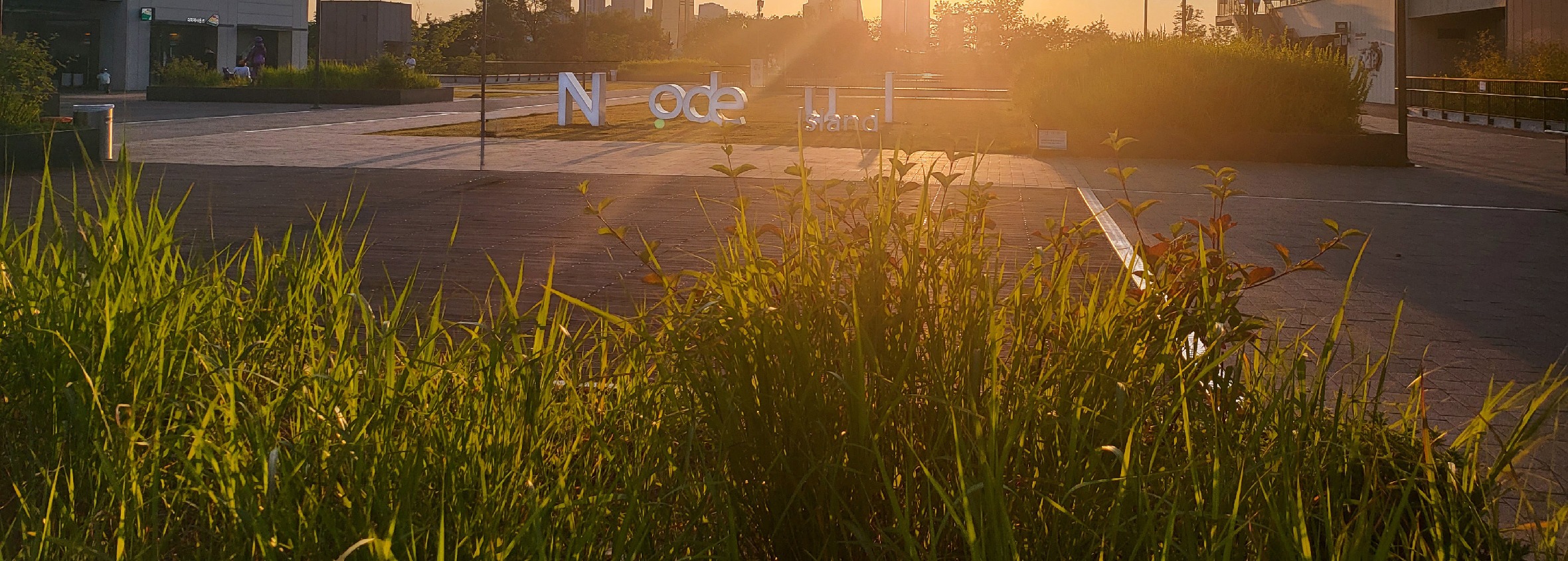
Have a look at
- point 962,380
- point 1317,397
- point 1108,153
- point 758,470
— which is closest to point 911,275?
point 962,380

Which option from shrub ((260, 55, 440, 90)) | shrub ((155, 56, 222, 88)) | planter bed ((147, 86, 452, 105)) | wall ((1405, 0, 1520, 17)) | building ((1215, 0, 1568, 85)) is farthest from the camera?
wall ((1405, 0, 1520, 17))

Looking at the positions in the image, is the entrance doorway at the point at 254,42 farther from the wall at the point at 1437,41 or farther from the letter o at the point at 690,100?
the wall at the point at 1437,41

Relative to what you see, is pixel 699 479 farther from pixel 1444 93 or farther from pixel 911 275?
pixel 1444 93

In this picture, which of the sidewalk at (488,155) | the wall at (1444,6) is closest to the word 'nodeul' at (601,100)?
the sidewalk at (488,155)

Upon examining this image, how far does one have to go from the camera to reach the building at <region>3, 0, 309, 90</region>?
51750mm

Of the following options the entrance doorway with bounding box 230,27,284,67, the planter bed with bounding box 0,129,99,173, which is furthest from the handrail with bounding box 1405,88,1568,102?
the entrance doorway with bounding box 230,27,284,67

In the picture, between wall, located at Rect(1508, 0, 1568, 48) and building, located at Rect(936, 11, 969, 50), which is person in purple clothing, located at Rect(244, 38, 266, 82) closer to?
wall, located at Rect(1508, 0, 1568, 48)

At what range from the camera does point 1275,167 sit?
63.9 ft

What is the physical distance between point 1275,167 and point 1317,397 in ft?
57.1

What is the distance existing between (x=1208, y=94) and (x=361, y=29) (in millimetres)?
63462

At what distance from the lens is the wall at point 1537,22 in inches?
1495

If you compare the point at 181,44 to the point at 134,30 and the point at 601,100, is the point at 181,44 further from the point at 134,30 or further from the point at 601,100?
the point at 601,100

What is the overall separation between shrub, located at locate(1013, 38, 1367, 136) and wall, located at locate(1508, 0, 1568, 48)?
1920 cm

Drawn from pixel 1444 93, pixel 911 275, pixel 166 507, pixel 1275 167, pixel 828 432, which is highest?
pixel 1444 93
